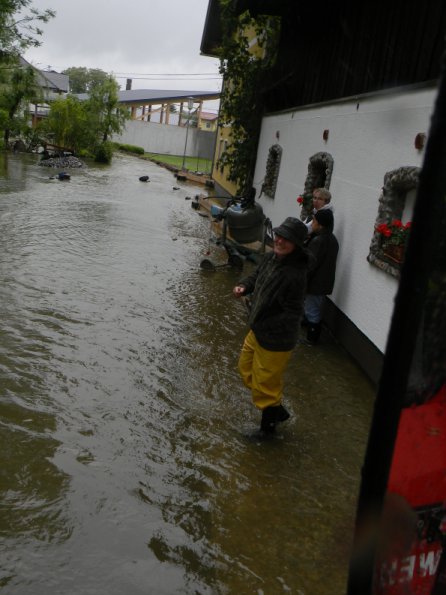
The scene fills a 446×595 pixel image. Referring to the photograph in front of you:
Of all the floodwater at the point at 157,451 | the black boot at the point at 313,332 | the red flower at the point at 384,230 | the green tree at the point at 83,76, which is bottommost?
the floodwater at the point at 157,451

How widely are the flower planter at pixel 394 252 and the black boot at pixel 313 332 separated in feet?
4.50

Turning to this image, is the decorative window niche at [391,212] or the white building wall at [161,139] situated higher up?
the white building wall at [161,139]

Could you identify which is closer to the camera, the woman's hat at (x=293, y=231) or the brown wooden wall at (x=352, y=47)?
the woman's hat at (x=293, y=231)

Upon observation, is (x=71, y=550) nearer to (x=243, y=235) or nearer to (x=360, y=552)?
(x=360, y=552)

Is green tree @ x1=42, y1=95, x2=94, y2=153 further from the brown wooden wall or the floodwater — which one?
the floodwater

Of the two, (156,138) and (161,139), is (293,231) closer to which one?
(156,138)

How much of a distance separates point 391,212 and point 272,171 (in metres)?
7.51

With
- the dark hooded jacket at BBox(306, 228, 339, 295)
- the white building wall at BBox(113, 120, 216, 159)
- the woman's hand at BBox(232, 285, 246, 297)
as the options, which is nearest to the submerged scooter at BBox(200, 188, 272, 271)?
the dark hooded jacket at BBox(306, 228, 339, 295)

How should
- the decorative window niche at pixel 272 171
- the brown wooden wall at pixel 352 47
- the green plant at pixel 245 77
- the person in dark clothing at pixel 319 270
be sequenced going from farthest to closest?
the green plant at pixel 245 77 → the decorative window niche at pixel 272 171 → the person in dark clothing at pixel 319 270 → the brown wooden wall at pixel 352 47

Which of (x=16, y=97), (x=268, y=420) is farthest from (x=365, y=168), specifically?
(x=16, y=97)

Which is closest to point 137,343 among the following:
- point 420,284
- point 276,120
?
point 420,284

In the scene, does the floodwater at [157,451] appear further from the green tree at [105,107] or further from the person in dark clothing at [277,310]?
the green tree at [105,107]

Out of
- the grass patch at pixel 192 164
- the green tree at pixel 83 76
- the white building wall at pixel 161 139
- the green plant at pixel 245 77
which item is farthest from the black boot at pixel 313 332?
the green tree at pixel 83 76

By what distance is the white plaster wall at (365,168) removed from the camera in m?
5.66
